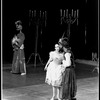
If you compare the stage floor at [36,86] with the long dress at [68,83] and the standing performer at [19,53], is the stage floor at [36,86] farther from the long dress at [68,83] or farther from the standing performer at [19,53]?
the long dress at [68,83]

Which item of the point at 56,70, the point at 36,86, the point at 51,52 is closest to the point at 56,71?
the point at 56,70

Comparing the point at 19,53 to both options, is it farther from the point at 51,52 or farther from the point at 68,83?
the point at 68,83

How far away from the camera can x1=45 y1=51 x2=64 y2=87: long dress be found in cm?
489

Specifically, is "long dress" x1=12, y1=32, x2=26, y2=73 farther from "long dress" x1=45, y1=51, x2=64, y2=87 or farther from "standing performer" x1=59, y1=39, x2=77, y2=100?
"standing performer" x1=59, y1=39, x2=77, y2=100

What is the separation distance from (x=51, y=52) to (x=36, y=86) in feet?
4.53

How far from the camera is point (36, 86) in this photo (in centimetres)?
622

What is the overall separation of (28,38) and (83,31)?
2.20 m

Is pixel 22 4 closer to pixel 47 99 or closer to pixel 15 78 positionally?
pixel 15 78

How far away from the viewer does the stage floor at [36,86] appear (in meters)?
5.31

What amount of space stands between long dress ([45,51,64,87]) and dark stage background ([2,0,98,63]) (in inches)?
221

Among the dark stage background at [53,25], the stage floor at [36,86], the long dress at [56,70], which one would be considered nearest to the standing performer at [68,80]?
the long dress at [56,70]

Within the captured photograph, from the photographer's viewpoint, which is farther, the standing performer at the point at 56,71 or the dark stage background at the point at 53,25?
the dark stage background at the point at 53,25

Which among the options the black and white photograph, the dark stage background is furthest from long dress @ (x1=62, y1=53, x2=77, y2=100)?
the dark stage background

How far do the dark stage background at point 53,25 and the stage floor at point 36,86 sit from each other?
101 inches
